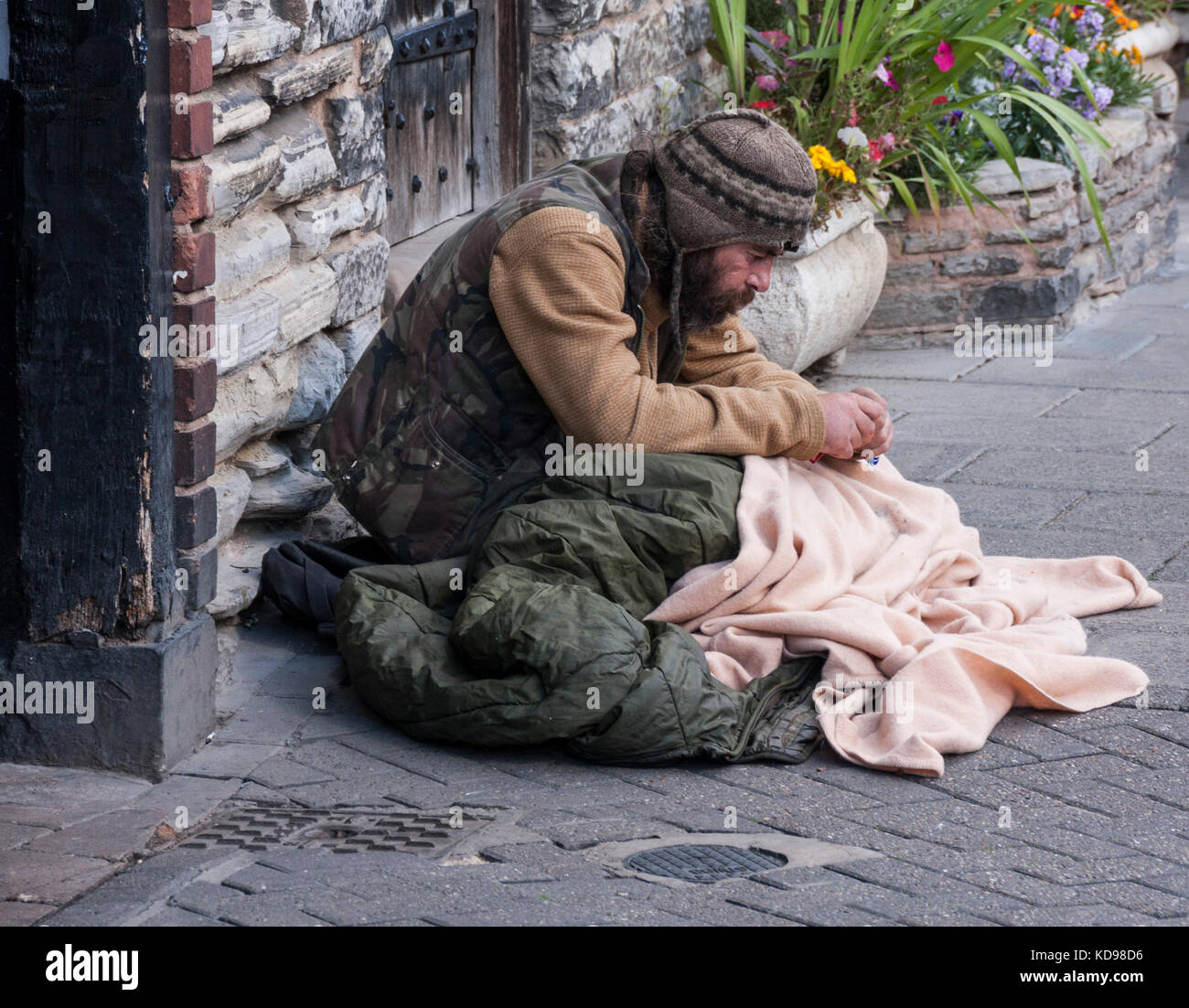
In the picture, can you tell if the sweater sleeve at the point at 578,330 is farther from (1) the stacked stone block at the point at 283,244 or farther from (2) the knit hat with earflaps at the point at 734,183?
(1) the stacked stone block at the point at 283,244

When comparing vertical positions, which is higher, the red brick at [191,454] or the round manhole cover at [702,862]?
the red brick at [191,454]

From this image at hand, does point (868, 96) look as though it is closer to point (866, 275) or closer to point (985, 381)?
point (866, 275)

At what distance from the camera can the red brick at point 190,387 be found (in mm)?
2664

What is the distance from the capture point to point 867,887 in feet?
7.62

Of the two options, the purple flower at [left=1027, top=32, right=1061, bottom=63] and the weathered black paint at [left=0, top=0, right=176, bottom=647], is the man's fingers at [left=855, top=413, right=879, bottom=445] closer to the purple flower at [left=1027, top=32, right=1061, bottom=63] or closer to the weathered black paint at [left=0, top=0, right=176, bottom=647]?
the weathered black paint at [left=0, top=0, right=176, bottom=647]

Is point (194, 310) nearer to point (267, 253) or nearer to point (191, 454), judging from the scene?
point (191, 454)

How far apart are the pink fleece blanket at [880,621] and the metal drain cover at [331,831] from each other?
680 millimetres

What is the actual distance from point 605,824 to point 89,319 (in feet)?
3.74

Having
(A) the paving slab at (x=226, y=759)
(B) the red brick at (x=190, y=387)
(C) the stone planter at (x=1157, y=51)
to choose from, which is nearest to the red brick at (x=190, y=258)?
(B) the red brick at (x=190, y=387)

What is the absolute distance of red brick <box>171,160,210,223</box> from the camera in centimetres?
259

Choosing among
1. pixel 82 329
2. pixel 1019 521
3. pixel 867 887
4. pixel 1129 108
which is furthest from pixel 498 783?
pixel 1129 108

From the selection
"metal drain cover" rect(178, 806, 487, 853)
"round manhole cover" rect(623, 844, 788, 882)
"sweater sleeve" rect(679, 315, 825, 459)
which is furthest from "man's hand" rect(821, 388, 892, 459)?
"metal drain cover" rect(178, 806, 487, 853)

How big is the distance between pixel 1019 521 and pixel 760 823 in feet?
5.88

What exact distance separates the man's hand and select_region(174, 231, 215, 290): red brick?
1.23 m
